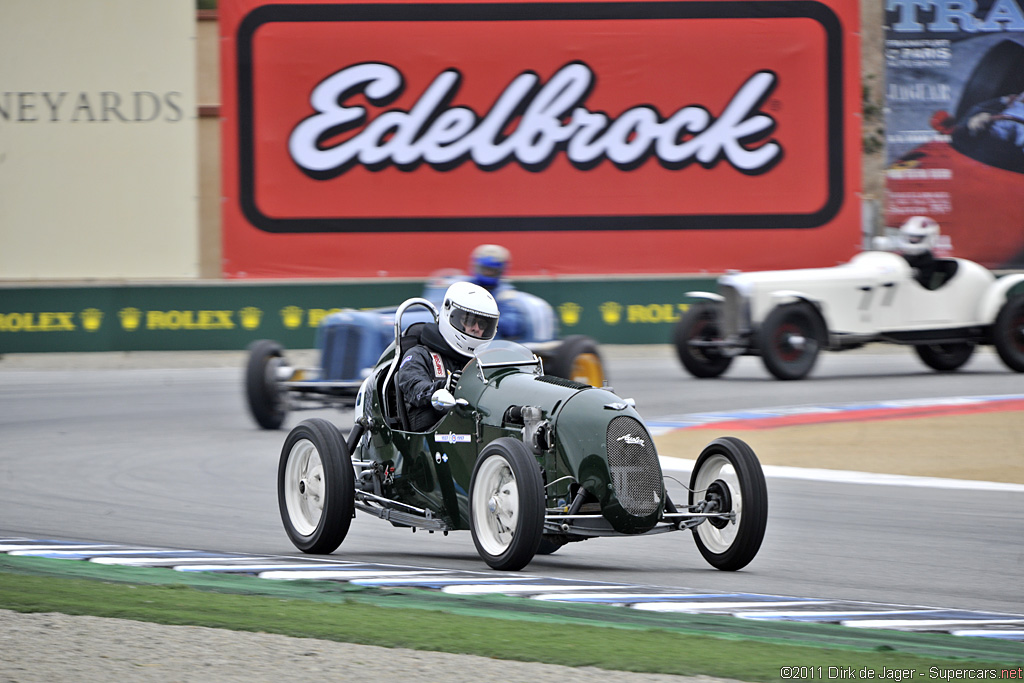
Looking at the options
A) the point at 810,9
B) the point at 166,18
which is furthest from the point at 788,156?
the point at 166,18

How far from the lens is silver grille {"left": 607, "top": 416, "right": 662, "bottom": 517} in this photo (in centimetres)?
750

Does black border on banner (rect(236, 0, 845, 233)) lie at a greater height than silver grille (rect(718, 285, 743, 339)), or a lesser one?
greater

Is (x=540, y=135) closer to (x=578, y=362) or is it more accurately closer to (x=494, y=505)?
(x=578, y=362)

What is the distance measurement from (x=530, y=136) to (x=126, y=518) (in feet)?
51.9

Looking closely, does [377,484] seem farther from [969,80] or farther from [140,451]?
[969,80]

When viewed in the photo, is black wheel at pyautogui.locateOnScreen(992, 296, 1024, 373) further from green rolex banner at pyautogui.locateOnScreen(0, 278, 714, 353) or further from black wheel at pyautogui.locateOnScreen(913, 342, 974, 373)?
green rolex banner at pyautogui.locateOnScreen(0, 278, 714, 353)

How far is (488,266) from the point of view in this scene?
14203 millimetres

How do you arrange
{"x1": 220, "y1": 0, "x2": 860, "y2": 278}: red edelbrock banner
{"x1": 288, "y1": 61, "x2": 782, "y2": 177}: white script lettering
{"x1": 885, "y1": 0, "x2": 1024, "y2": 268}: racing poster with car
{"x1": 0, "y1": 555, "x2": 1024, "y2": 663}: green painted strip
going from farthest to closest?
{"x1": 885, "y1": 0, "x2": 1024, "y2": 268}: racing poster with car < {"x1": 288, "y1": 61, "x2": 782, "y2": 177}: white script lettering < {"x1": 220, "y1": 0, "x2": 860, "y2": 278}: red edelbrock banner < {"x1": 0, "y1": 555, "x2": 1024, "y2": 663}: green painted strip

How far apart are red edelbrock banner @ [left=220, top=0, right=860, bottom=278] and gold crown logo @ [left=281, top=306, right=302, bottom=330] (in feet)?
6.74

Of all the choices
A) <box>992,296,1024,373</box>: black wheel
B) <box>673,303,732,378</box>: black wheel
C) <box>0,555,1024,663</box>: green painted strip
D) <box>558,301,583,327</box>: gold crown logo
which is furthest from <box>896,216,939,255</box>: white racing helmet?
<box>0,555,1024,663</box>: green painted strip

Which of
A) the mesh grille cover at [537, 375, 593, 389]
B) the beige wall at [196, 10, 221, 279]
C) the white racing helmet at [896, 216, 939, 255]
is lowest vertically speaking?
the mesh grille cover at [537, 375, 593, 389]

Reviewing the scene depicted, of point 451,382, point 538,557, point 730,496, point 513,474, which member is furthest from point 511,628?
point 451,382

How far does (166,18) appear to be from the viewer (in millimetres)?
24141

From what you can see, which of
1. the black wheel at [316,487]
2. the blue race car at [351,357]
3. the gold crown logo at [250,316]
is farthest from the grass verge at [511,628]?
the gold crown logo at [250,316]
